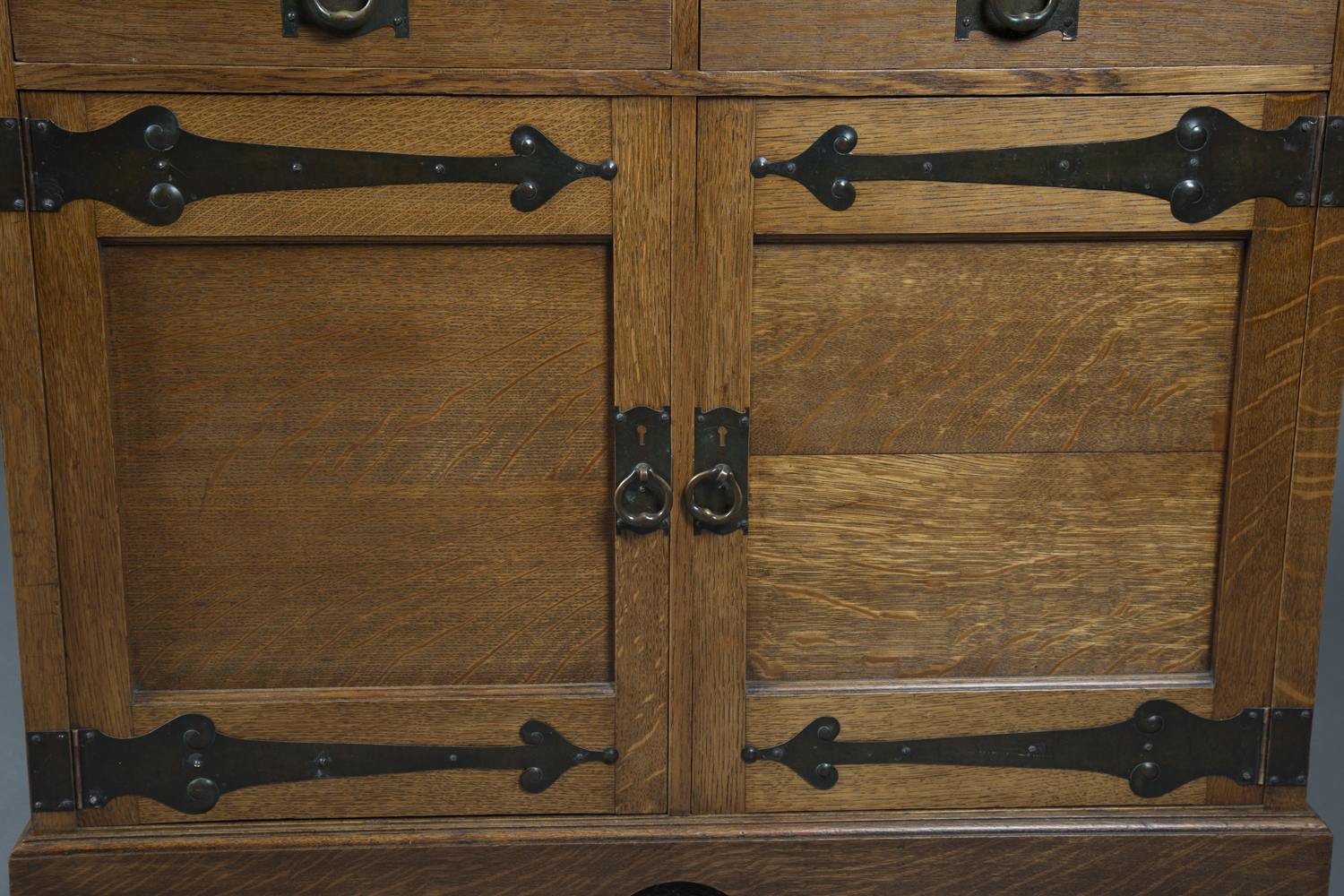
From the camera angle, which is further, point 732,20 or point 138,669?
point 138,669

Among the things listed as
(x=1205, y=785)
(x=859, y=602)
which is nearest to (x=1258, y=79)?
(x=859, y=602)

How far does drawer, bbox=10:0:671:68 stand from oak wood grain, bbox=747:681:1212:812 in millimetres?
805

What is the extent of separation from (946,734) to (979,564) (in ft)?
0.72

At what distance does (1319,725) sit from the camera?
2045 mm

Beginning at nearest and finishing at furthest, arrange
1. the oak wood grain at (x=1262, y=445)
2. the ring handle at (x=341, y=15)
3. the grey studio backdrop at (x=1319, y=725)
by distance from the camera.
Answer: the ring handle at (x=341, y=15) < the oak wood grain at (x=1262, y=445) < the grey studio backdrop at (x=1319, y=725)

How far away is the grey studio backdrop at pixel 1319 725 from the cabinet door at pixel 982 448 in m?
0.58

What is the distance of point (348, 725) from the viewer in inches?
53.5

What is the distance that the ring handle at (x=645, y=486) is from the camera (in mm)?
1321

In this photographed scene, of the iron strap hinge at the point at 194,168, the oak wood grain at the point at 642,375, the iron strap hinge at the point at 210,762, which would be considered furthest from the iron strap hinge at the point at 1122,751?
the iron strap hinge at the point at 194,168

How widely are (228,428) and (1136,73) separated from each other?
1.14 meters

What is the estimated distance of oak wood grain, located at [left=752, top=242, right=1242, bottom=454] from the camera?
1.32 meters

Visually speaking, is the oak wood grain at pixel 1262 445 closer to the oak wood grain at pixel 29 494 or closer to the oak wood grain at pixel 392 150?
the oak wood grain at pixel 392 150

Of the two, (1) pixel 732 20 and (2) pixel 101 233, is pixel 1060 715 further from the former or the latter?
(2) pixel 101 233

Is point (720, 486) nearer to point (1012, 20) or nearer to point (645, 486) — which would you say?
point (645, 486)
